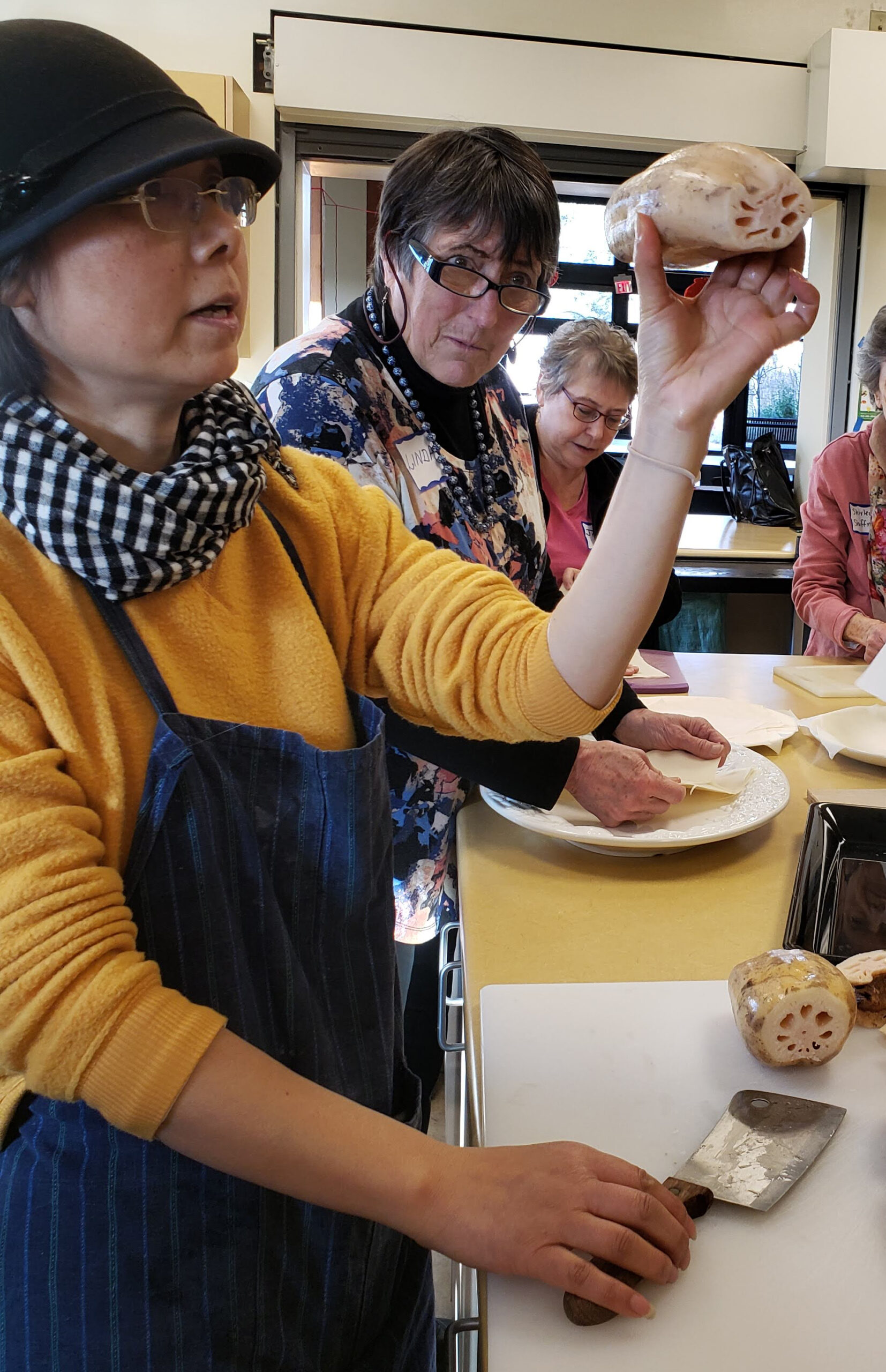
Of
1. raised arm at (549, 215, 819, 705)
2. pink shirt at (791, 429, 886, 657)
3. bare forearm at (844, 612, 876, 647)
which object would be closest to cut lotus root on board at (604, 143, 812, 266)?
raised arm at (549, 215, 819, 705)

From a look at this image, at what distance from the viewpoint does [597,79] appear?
3549 mm

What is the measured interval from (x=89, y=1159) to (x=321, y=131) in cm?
364

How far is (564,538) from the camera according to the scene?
8.49 ft

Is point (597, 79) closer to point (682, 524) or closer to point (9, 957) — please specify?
point (682, 524)

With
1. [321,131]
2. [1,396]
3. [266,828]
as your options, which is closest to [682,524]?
[266,828]

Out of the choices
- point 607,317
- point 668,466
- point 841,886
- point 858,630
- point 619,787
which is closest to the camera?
point 668,466

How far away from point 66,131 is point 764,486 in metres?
4.11

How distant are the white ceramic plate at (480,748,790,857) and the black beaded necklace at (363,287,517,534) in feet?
1.33

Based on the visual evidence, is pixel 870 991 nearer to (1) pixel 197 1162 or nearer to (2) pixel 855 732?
(1) pixel 197 1162

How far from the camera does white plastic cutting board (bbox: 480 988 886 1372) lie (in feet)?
1.78

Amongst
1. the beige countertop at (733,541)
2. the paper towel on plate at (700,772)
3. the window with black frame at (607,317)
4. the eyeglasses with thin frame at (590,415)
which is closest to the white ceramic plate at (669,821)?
the paper towel on plate at (700,772)

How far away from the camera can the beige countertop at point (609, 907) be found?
921 mm

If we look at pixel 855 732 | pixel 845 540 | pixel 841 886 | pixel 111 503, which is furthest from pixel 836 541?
pixel 111 503

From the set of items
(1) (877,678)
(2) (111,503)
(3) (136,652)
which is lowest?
(1) (877,678)
